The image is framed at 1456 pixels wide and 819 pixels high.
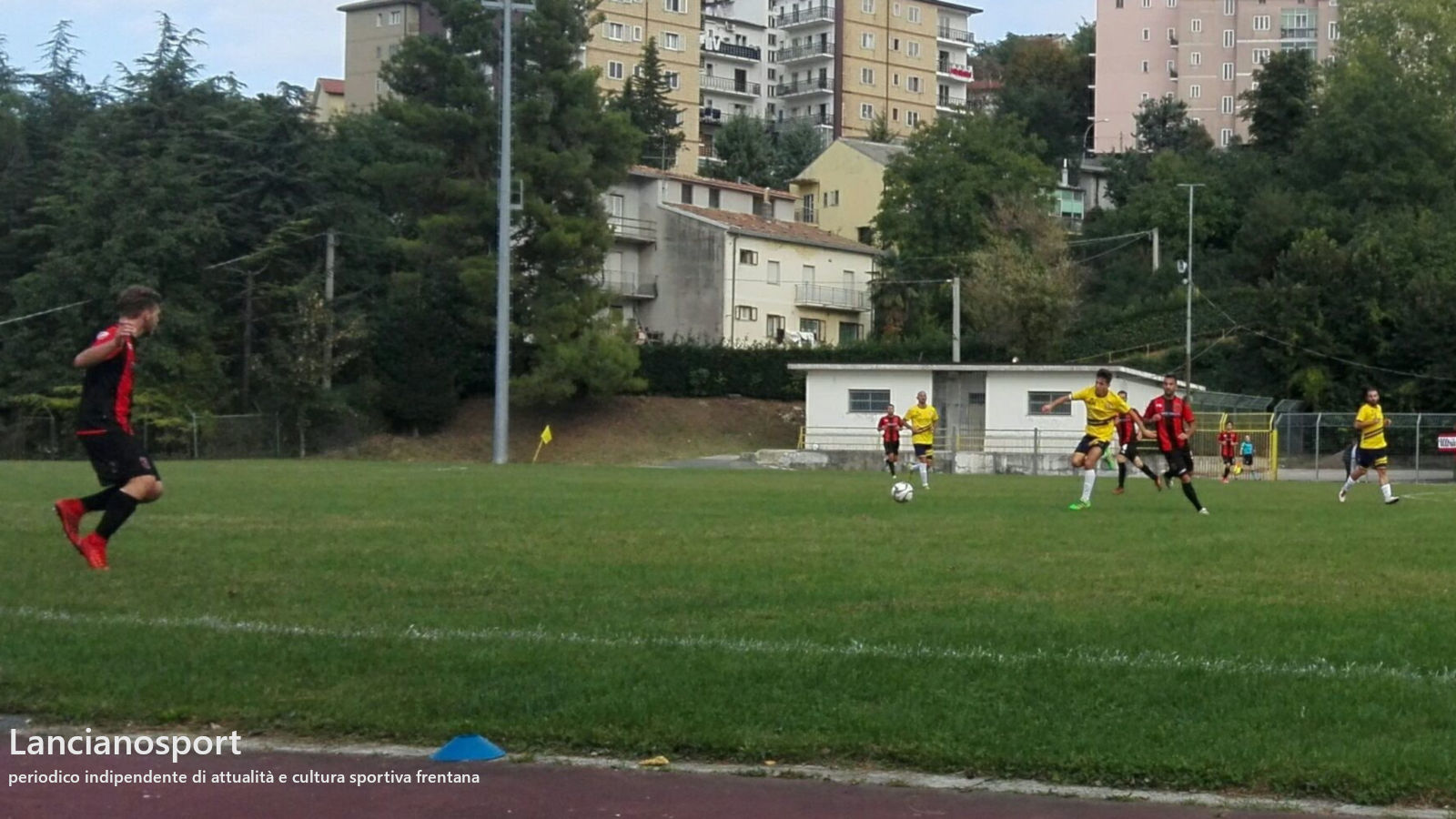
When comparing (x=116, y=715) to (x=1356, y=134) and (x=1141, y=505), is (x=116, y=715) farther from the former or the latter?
(x=1356, y=134)

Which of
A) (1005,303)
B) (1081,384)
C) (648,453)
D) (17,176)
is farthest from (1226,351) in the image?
(17,176)

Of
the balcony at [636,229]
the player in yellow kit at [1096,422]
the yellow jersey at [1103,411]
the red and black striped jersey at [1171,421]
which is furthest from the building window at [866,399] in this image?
the red and black striped jersey at [1171,421]

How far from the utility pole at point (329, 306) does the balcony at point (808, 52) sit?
236 feet

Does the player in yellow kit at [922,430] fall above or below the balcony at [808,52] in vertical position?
below

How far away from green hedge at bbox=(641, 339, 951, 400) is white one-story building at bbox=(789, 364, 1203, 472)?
6891mm

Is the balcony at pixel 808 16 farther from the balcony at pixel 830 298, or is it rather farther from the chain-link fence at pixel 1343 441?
the chain-link fence at pixel 1343 441

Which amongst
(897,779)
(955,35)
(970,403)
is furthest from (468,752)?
(955,35)

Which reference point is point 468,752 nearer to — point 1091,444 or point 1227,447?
point 1091,444

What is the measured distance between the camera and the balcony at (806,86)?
13488 centimetres

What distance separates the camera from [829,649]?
8.78m

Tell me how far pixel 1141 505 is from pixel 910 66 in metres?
117

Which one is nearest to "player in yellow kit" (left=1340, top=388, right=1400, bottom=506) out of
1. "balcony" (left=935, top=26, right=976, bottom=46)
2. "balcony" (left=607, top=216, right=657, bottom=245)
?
"balcony" (left=607, top=216, right=657, bottom=245)

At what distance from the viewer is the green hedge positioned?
70500 mm

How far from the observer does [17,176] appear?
71.5 meters
